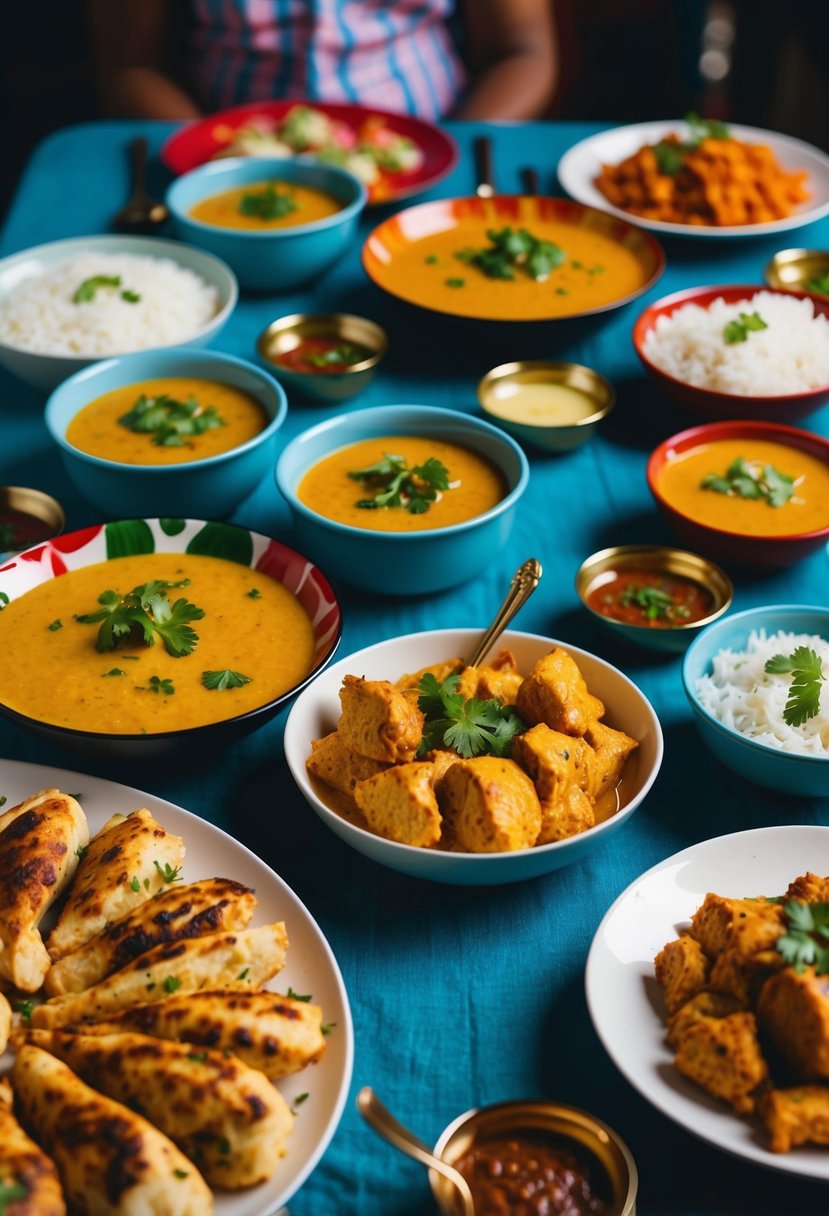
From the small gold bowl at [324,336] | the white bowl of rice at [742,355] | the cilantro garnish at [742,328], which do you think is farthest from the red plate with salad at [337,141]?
the cilantro garnish at [742,328]

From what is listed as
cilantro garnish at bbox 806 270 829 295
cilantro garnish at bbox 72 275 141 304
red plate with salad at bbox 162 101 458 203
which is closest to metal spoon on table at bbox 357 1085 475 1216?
cilantro garnish at bbox 72 275 141 304

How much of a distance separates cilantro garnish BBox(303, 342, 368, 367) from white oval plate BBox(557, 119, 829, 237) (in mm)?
1036

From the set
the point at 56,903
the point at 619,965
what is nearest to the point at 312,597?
the point at 56,903

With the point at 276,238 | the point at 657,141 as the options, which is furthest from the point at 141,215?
the point at 657,141

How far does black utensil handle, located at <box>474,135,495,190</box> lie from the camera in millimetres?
4055

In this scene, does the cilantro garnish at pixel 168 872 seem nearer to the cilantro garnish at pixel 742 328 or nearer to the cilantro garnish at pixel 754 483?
the cilantro garnish at pixel 754 483

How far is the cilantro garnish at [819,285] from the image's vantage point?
3.44 m

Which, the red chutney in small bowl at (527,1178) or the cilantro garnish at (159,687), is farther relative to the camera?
the cilantro garnish at (159,687)

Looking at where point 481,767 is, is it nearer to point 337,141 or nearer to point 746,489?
point 746,489

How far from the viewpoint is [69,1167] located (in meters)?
1.38

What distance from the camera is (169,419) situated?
2.77m

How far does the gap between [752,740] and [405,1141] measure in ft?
2.90

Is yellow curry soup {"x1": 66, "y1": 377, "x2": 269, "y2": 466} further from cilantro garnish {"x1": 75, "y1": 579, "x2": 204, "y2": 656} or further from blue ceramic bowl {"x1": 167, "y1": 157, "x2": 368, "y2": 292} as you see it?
blue ceramic bowl {"x1": 167, "y1": 157, "x2": 368, "y2": 292}

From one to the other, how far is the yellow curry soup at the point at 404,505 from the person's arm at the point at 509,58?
2638mm
